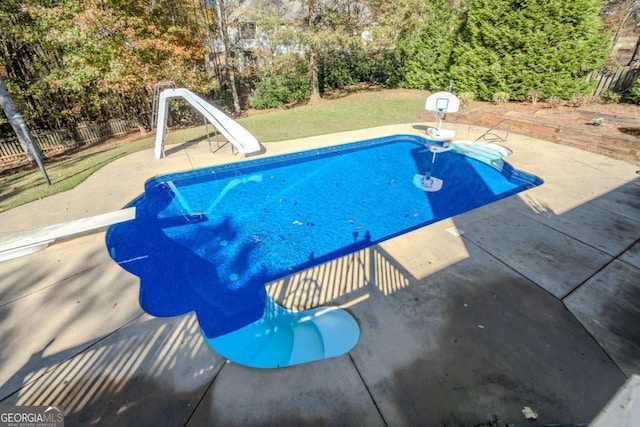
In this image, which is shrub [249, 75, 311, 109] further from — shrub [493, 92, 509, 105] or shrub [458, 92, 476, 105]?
shrub [493, 92, 509, 105]

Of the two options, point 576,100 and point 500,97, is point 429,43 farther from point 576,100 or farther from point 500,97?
point 576,100

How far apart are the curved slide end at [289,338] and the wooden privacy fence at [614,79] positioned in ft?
50.6

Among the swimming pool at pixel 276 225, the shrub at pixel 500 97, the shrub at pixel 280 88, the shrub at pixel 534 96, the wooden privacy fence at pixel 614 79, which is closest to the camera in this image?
the swimming pool at pixel 276 225

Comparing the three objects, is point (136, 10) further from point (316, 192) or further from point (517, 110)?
point (517, 110)

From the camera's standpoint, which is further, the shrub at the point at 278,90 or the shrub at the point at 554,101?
the shrub at the point at 278,90

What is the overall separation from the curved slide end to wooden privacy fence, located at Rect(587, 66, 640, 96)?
50.6 ft

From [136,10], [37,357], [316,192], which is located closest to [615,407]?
[37,357]

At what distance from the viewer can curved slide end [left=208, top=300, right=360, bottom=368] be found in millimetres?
3184

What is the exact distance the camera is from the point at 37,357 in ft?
10.3

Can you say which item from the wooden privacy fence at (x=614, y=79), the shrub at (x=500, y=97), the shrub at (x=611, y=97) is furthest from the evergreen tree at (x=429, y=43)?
the shrub at (x=611, y=97)

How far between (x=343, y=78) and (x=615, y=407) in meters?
22.9

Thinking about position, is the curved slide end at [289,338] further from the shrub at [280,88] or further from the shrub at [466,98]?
the shrub at [280,88]

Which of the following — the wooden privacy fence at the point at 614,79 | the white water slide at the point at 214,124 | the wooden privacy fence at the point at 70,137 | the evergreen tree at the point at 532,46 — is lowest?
the wooden privacy fence at the point at 70,137

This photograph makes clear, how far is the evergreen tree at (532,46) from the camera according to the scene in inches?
434
